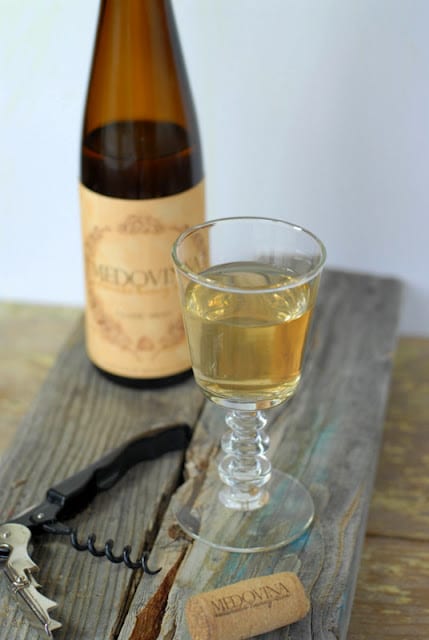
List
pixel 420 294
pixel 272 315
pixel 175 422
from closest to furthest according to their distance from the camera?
1. pixel 272 315
2. pixel 175 422
3. pixel 420 294

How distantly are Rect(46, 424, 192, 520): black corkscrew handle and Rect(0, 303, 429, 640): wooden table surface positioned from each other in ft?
0.60

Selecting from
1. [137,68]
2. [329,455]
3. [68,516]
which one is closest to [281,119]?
[137,68]

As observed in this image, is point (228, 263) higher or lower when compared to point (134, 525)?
higher

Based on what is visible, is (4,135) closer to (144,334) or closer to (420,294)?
(144,334)

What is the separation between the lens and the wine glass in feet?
2.36

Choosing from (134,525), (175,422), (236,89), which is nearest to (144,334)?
(175,422)

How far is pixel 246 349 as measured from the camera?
0.72 meters

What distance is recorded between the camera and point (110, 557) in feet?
2.53

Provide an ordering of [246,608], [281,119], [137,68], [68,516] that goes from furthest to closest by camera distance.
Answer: [281,119], [137,68], [68,516], [246,608]

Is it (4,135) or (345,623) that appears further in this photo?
(4,135)

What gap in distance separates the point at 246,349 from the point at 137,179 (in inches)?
10.1

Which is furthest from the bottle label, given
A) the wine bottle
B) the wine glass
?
the wine glass

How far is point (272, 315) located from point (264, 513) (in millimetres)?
195

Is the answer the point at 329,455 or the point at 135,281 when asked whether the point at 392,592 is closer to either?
the point at 329,455
